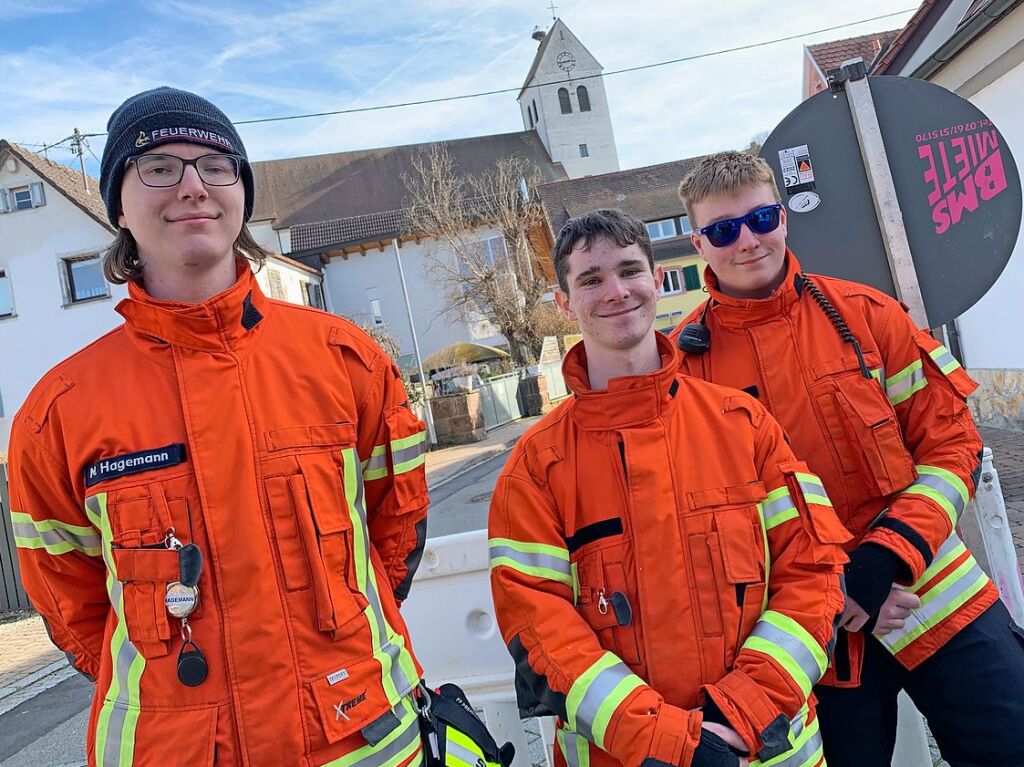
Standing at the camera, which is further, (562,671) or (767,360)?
(767,360)

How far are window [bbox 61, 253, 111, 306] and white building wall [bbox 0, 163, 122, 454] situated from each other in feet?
0.71

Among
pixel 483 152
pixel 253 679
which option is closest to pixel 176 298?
pixel 253 679

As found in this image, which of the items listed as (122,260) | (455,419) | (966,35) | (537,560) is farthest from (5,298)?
(537,560)

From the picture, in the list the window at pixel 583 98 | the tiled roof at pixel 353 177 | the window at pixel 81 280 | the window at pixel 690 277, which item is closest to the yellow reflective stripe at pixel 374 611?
the window at pixel 81 280

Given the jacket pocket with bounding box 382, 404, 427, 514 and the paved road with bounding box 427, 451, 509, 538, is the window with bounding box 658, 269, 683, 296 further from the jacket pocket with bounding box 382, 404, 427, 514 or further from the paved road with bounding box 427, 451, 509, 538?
the jacket pocket with bounding box 382, 404, 427, 514

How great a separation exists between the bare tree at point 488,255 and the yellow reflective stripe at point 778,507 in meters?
31.2

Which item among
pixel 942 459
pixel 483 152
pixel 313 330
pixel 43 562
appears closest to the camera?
pixel 43 562

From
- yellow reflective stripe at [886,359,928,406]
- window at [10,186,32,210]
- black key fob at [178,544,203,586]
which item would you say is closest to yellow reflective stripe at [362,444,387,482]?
black key fob at [178,544,203,586]

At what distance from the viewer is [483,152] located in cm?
5706

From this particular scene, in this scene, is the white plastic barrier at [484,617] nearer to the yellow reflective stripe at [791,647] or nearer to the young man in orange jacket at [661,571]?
the young man in orange jacket at [661,571]

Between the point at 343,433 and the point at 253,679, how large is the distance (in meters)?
0.58

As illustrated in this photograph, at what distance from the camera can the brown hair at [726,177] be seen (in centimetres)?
247

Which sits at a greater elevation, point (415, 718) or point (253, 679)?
point (253, 679)

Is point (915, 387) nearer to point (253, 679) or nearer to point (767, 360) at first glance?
point (767, 360)
